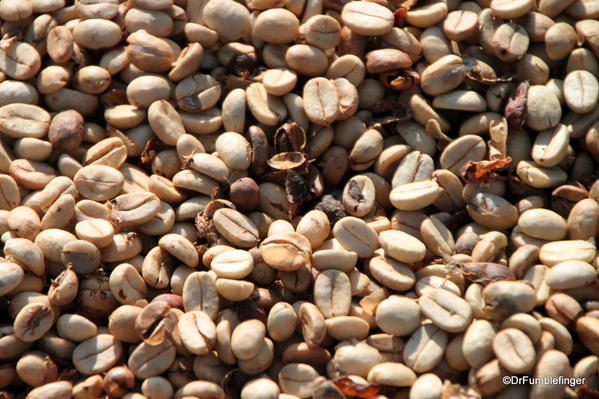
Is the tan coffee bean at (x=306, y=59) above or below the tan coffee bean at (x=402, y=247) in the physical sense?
above

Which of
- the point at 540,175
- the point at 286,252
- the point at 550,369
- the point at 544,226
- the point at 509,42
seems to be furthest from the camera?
the point at 509,42

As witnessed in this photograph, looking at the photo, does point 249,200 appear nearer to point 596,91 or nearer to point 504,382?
point 504,382

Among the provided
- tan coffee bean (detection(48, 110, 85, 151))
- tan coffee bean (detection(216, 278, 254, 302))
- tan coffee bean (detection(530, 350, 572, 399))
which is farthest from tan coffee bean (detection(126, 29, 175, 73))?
tan coffee bean (detection(530, 350, 572, 399))

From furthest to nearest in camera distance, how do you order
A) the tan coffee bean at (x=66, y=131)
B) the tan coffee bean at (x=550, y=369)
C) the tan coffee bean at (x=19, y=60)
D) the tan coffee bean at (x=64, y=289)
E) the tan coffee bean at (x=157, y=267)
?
the tan coffee bean at (x=19, y=60) < the tan coffee bean at (x=66, y=131) < the tan coffee bean at (x=157, y=267) < the tan coffee bean at (x=64, y=289) < the tan coffee bean at (x=550, y=369)

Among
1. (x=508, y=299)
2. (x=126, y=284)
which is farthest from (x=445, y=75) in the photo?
(x=126, y=284)

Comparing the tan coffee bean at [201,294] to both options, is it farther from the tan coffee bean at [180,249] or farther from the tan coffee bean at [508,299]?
the tan coffee bean at [508,299]

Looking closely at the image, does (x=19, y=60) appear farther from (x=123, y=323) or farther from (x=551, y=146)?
(x=551, y=146)

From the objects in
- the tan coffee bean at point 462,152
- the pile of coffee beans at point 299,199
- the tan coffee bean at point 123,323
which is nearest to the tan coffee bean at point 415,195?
the pile of coffee beans at point 299,199

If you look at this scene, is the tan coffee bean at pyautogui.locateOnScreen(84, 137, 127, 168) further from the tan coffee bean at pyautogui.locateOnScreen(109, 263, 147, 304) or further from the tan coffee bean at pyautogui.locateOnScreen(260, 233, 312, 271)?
the tan coffee bean at pyautogui.locateOnScreen(260, 233, 312, 271)
